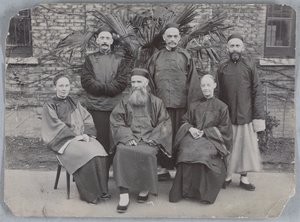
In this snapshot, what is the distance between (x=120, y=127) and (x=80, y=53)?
1208mm

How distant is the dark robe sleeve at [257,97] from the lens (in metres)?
4.89

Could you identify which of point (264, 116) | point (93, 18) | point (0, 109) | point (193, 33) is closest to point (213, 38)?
point (193, 33)

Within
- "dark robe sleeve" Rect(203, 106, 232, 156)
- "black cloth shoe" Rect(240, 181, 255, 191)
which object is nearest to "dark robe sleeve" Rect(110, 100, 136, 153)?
"dark robe sleeve" Rect(203, 106, 232, 156)

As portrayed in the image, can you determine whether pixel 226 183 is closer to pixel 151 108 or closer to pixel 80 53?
pixel 151 108

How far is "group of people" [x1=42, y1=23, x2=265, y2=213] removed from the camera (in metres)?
4.62

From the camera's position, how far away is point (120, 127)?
473 cm

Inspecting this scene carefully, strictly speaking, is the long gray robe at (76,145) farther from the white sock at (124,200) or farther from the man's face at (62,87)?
the white sock at (124,200)

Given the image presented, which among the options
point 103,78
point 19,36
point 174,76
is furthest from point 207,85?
point 19,36

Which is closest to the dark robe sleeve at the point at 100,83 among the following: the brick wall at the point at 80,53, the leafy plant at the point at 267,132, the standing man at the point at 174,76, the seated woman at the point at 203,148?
the brick wall at the point at 80,53

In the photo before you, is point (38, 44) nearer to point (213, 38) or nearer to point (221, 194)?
point (213, 38)

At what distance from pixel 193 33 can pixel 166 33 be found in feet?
1.30

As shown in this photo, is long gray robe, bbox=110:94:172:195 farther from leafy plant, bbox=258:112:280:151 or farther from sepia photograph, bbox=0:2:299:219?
leafy plant, bbox=258:112:280:151

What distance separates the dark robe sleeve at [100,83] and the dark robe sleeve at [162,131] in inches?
21.9

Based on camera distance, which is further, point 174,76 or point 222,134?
point 174,76
